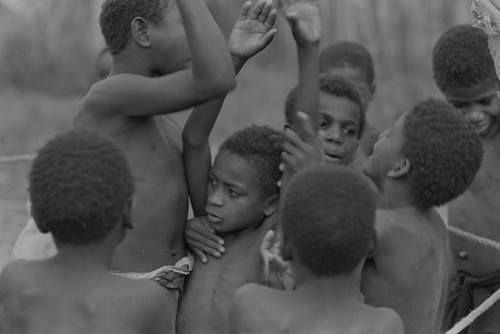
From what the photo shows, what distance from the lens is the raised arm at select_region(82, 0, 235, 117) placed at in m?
3.61

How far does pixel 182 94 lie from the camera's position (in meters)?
3.65

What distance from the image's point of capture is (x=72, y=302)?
3031mm

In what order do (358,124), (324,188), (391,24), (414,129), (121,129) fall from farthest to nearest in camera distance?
1. (391,24)
2. (358,124)
3. (121,129)
4. (414,129)
5. (324,188)

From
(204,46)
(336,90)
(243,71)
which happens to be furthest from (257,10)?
(243,71)

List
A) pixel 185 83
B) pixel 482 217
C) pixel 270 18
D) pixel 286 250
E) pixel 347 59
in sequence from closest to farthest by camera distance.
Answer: pixel 286 250 < pixel 185 83 < pixel 270 18 < pixel 482 217 < pixel 347 59

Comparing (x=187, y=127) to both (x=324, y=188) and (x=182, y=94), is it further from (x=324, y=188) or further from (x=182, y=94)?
(x=324, y=188)

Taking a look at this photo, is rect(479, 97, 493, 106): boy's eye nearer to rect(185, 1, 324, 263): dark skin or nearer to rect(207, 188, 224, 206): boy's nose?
rect(185, 1, 324, 263): dark skin

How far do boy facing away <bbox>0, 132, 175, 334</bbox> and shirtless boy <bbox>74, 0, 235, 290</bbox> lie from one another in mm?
569

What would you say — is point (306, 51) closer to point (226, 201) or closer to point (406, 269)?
point (226, 201)

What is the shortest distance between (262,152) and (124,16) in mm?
603

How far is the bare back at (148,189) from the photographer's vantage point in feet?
12.2

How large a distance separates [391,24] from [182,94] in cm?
632

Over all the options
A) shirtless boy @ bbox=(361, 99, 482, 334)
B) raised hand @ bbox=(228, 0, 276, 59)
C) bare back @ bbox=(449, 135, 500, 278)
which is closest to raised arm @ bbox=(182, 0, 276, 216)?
raised hand @ bbox=(228, 0, 276, 59)

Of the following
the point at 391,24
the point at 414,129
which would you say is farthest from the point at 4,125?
the point at 414,129
